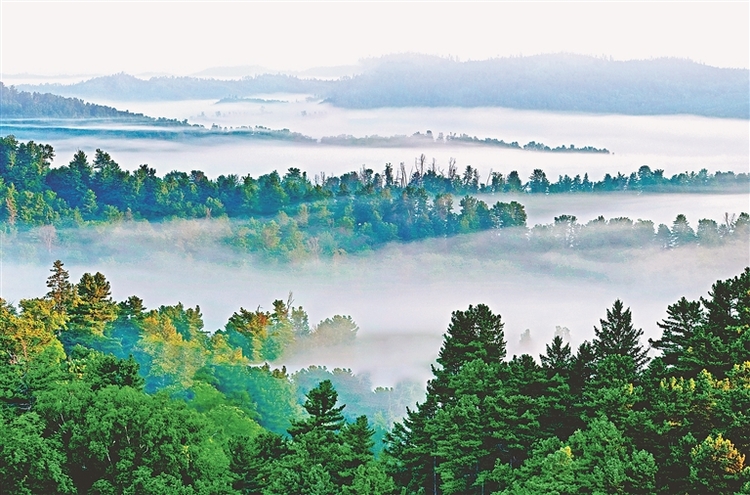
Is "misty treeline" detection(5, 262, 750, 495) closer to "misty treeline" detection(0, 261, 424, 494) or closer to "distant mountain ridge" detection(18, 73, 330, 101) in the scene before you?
"misty treeline" detection(0, 261, 424, 494)

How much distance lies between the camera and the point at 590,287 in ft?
436

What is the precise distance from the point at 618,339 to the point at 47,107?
118 m

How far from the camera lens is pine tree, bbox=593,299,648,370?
34.8 meters

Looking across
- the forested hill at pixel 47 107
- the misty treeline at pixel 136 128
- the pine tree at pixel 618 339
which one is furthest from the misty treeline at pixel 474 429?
the forested hill at pixel 47 107

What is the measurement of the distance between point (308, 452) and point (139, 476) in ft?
16.0

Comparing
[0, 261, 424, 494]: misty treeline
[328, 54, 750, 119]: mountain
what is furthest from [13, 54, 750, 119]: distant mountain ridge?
[0, 261, 424, 494]: misty treeline

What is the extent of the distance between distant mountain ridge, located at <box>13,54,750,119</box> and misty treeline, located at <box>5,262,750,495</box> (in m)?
115

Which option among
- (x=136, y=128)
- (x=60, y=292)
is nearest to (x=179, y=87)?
(x=136, y=128)

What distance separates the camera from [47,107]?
140125 millimetres

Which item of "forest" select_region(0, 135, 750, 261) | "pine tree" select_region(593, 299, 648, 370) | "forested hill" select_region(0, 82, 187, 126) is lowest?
"forest" select_region(0, 135, 750, 261)

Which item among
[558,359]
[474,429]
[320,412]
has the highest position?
[558,359]

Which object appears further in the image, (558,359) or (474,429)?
(558,359)

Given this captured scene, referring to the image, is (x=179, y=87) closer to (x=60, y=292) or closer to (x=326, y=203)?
(x=326, y=203)

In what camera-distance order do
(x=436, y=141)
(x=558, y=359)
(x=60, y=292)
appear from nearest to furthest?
(x=558, y=359) → (x=60, y=292) → (x=436, y=141)
